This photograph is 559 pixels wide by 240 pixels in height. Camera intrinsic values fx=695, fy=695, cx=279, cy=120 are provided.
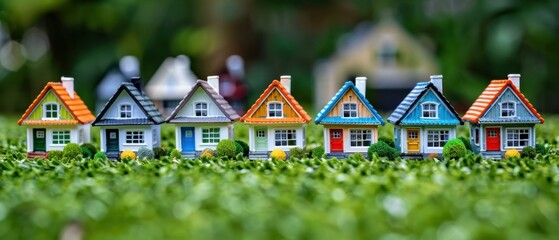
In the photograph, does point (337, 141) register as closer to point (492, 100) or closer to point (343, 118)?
point (343, 118)

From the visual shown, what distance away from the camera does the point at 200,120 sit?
1344cm

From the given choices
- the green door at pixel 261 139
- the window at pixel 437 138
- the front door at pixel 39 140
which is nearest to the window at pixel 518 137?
the window at pixel 437 138

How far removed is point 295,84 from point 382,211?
22379 mm

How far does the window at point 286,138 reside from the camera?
13.4 meters

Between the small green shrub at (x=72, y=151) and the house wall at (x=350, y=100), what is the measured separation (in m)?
4.78

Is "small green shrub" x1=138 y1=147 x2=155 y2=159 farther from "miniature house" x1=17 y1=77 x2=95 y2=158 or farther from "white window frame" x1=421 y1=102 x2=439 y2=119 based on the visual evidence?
"white window frame" x1=421 y1=102 x2=439 y2=119

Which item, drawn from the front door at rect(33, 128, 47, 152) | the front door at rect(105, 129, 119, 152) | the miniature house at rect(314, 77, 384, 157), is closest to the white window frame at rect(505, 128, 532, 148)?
the miniature house at rect(314, 77, 384, 157)

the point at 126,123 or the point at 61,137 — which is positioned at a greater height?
the point at 126,123

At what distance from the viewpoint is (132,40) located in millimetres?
28688

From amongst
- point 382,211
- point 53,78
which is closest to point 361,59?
point 53,78

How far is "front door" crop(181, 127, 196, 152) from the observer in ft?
44.4

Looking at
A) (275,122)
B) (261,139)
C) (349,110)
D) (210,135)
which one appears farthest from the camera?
(210,135)

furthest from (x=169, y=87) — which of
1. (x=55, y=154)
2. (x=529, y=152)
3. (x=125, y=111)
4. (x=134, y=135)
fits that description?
(x=529, y=152)

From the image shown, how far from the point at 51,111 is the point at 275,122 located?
449 centimetres
